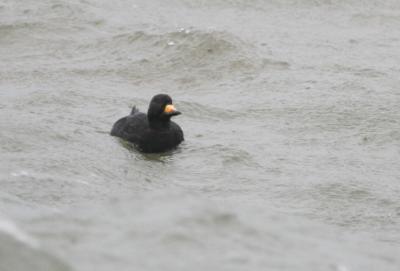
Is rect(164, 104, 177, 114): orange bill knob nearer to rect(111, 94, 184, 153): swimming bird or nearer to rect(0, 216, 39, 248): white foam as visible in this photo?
rect(111, 94, 184, 153): swimming bird

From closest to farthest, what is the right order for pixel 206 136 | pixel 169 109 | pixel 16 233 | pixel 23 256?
pixel 23 256 < pixel 16 233 < pixel 169 109 < pixel 206 136

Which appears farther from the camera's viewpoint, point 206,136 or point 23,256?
point 206,136

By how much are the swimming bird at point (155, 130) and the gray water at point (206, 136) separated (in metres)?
0.23

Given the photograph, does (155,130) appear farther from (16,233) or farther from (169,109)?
(16,233)

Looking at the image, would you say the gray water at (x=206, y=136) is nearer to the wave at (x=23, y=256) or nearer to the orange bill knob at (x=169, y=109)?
the wave at (x=23, y=256)

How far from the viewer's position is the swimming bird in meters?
10.9

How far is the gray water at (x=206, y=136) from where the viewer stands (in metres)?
5.18

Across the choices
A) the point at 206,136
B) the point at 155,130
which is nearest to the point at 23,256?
the point at 155,130

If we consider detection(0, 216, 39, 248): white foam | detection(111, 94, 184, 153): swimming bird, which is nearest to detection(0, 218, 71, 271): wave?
detection(0, 216, 39, 248): white foam

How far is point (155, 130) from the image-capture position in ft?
36.1

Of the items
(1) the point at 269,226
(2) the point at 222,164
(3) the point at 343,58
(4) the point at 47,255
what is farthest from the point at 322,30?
(4) the point at 47,255

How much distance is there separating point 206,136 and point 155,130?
29.8 inches

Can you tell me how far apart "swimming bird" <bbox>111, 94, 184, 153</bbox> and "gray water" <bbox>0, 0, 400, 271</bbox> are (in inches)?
9.2

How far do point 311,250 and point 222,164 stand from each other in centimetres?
475
